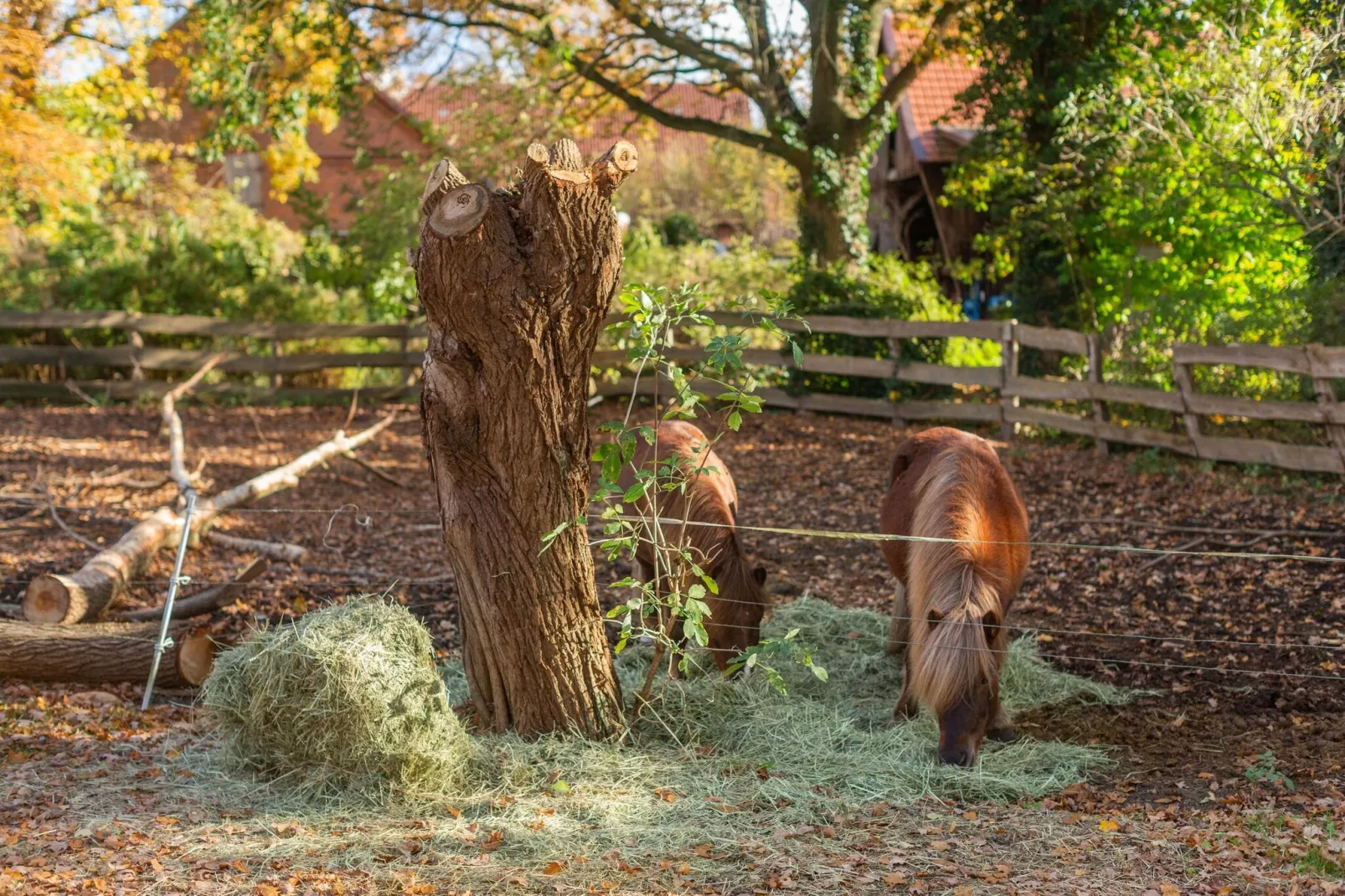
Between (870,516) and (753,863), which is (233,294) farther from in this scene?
(753,863)

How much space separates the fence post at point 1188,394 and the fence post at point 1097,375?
2.92 feet

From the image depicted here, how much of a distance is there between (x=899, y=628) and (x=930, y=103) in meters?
18.6

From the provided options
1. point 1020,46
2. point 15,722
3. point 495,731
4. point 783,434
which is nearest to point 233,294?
point 783,434

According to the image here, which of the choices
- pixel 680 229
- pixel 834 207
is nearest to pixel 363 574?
pixel 834 207

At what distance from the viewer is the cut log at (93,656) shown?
5.58m

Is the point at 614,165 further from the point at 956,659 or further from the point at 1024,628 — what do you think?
the point at 1024,628

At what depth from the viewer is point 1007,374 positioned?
1179 centimetres

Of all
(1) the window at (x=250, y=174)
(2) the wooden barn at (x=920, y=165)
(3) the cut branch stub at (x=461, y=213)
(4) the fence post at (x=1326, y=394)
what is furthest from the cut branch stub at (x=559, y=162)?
(1) the window at (x=250, y=174)

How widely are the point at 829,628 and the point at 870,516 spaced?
2713 mm

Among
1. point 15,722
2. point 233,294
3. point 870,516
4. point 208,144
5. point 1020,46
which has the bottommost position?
point 15,722

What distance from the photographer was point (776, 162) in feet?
84.7

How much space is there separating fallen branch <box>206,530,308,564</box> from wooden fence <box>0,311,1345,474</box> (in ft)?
11.9

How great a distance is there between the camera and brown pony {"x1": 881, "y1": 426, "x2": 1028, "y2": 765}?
457 centimetres

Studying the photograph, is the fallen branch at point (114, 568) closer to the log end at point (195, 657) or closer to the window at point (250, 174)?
the log end at point (195, 657)
